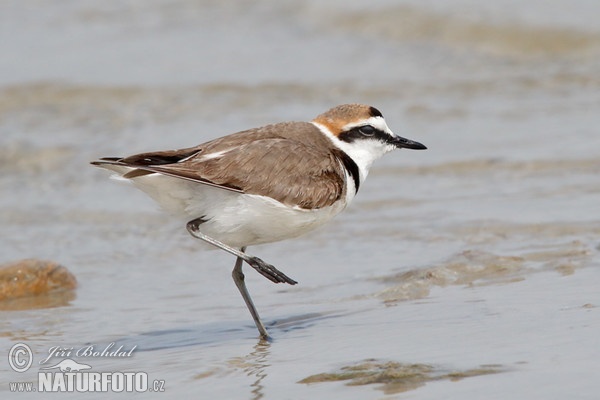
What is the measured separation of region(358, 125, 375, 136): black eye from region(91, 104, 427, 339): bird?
305mm

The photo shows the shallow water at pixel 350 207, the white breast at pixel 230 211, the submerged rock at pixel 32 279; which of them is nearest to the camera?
the shallow water at pixel 350 207

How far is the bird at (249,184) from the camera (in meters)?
6.17

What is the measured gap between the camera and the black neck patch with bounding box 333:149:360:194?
6730 millimetres

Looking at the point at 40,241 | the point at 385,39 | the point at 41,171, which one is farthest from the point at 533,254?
the point at 385,39

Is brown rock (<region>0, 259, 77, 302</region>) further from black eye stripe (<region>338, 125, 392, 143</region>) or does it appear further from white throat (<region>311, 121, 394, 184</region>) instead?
black eye stripe (<region>338, 125, 392, 143</region>)

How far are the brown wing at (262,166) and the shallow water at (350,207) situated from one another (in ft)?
2.79

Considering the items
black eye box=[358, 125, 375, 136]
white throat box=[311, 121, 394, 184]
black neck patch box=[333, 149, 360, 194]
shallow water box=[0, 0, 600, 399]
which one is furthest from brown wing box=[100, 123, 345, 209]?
shallow water box=[0, 0, 600, 399]

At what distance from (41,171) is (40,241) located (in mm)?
2320

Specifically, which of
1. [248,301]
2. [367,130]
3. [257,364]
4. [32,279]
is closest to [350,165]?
[367,130]

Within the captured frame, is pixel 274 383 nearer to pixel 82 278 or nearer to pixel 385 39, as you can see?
pixel 82 278

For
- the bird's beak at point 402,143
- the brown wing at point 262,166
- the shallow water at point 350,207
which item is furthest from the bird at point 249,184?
the shallow water at point 350,207

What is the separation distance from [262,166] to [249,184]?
6.1 inches

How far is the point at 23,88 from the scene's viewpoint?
14.5 metres

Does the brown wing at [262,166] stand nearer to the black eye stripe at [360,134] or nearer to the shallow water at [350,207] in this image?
the black eye stripe at [360,134]
